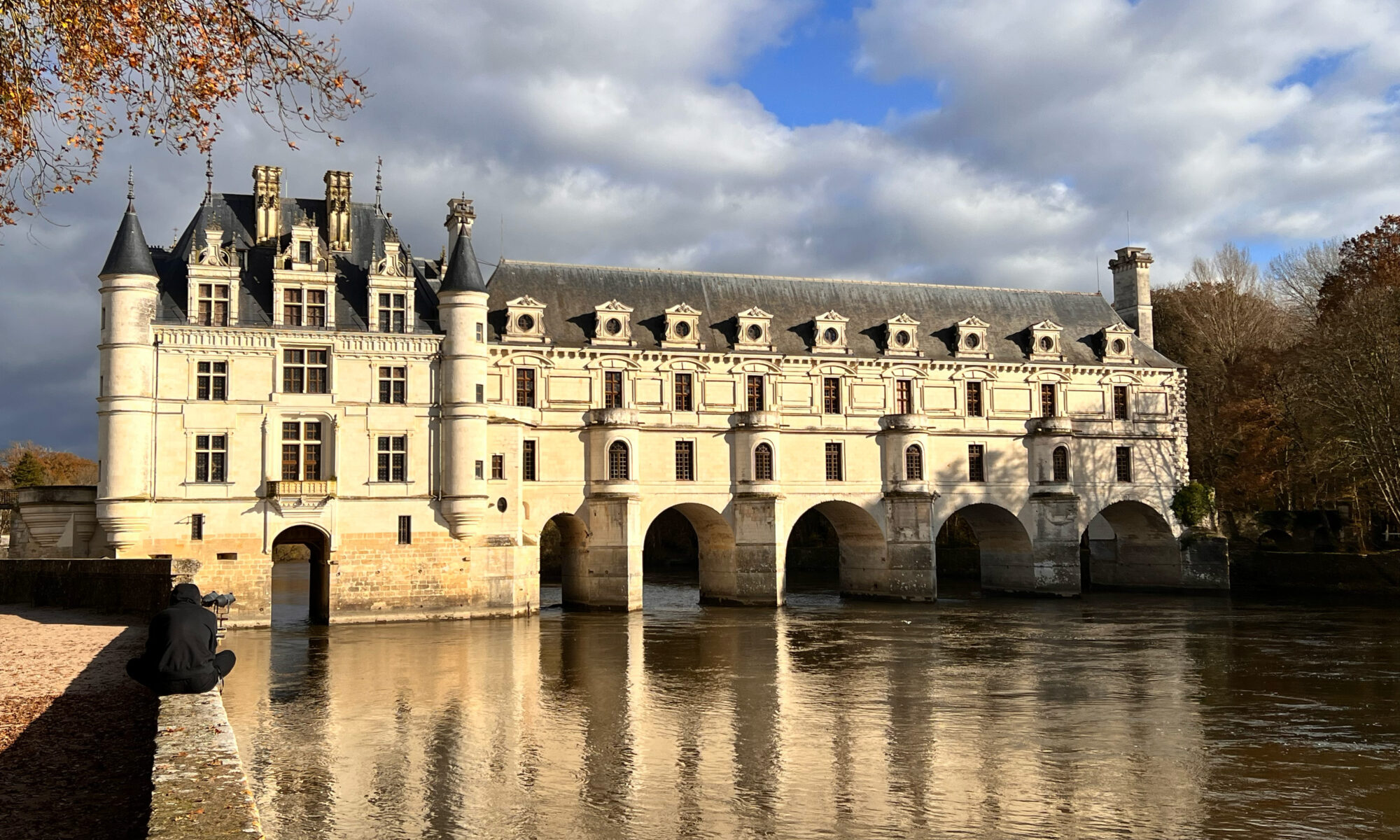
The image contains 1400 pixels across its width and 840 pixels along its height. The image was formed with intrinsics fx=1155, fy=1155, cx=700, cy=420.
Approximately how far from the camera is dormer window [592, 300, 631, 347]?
40750mm

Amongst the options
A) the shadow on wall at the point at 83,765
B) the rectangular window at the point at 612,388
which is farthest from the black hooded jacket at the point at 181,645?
the rectangular window at the point at 612,388

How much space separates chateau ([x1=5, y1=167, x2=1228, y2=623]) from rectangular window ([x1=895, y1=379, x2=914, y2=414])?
0.29ft

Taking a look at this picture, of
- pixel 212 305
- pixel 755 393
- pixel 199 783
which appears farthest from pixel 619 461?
pixel 199 783

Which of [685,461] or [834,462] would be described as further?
[834,462]

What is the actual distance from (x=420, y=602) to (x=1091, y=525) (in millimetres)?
30372

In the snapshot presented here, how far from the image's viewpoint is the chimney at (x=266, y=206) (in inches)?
1460

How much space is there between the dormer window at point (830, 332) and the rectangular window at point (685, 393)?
16.8ft

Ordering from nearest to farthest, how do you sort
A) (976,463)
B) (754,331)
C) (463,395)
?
(463,395) → (754,331) → (976,463)

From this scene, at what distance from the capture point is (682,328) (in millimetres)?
42000

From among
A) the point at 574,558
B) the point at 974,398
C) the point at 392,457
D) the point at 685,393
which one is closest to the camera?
the point at 392,457

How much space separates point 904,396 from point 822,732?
88.8 ft

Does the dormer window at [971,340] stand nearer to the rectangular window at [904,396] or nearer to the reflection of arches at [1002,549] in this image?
→ the rectangular window at [904,396]

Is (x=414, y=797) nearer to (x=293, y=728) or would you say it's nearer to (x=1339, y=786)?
(x=293, y=728)

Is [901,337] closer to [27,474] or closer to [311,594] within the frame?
[311,594]
